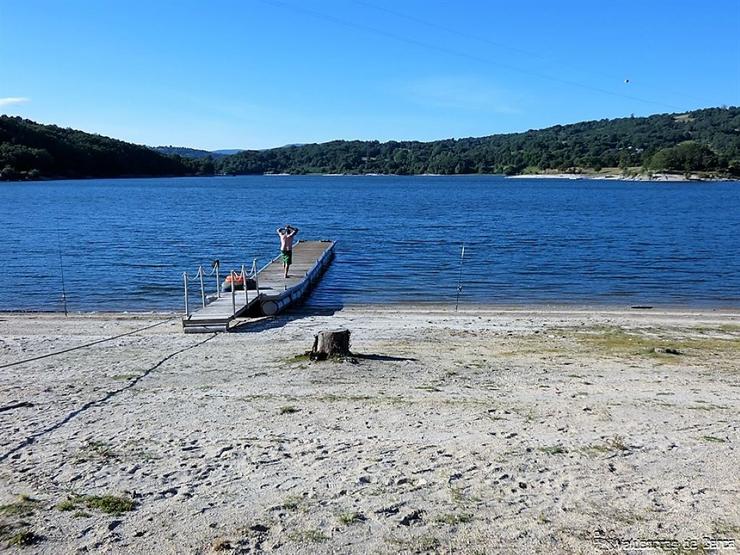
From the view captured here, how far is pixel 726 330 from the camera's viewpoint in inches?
666

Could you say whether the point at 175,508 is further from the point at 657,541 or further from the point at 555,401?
the point at 555,401

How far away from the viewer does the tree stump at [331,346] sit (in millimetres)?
12539

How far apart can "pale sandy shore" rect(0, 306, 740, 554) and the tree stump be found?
352mm

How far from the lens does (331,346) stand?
12.6m

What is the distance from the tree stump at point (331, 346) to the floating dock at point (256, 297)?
4.37m

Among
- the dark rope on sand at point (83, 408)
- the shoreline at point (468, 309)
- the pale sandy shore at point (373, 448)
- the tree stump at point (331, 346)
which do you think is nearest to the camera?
the pale sandy shore at point (373, 448)

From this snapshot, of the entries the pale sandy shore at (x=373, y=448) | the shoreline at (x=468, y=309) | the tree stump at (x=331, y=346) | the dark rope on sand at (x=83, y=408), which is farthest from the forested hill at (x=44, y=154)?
the tree stump at (x=331, y=346)

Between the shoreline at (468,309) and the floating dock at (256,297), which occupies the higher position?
the floating dock at (256,297)

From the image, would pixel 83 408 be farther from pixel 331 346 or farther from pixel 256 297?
pixel 256 297

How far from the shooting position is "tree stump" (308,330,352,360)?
12539 mm

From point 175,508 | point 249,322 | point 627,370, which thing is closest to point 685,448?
point 627,370

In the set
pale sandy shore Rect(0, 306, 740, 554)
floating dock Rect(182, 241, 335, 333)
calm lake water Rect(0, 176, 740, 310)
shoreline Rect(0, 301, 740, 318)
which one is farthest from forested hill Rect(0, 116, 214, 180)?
pale sandy shore Rect(0, 306, 740, 554)

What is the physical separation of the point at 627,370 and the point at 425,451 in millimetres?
5698

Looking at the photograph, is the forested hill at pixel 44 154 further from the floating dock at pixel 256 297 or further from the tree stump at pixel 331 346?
the tree stump at pixel 331 346
